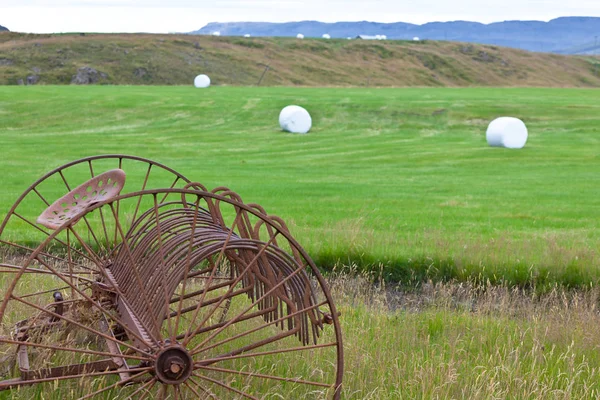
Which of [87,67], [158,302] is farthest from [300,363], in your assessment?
[87,67]

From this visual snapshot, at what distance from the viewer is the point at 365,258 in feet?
29.9

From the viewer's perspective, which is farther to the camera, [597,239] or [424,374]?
[597,239]

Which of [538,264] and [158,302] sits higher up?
[158,302]

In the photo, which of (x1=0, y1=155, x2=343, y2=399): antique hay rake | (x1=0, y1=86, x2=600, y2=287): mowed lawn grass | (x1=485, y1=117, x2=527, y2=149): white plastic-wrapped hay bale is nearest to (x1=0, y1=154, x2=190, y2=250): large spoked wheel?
(x1=0, y1=86, x2=600, y2=287): mowed lawn grass

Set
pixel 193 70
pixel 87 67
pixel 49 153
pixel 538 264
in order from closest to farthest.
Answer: pixel 538 264 < pixel 49 153 < pixel 87 67 < pixel 193 70

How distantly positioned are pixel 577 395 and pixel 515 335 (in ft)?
3.71

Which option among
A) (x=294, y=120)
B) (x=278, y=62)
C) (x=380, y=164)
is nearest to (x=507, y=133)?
(x=380, y=164)

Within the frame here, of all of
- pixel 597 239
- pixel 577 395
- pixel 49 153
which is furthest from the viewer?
pixel 49 153

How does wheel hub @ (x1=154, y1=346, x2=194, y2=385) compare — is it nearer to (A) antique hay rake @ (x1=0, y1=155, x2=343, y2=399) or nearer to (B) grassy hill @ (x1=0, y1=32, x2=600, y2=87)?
(A) antique hay rake @ (x1=0, y1=155, x2=343, y2=399)

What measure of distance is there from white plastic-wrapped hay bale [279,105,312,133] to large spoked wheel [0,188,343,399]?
20.1m

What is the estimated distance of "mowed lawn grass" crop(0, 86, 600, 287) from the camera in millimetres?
9195

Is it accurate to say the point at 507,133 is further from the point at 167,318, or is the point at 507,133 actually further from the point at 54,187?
the point at 167,318

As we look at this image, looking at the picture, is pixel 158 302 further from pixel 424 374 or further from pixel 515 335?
pixel 515 335

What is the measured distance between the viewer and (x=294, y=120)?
1056 inches
